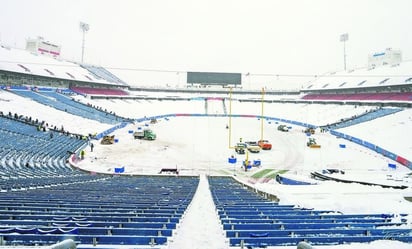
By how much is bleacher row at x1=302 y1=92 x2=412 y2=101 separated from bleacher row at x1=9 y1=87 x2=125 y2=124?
51.6 m

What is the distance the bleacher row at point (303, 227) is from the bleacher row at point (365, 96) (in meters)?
55.2

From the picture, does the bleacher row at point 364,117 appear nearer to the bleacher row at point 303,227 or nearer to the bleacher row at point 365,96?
the bleacher row at point 365,96

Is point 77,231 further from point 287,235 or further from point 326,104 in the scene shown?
point 326,104

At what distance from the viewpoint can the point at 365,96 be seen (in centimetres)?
6700

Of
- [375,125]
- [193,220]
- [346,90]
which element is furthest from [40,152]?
[346,90]

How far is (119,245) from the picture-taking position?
565 cm

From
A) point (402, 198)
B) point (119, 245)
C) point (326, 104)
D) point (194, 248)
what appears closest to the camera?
point (119, 245)

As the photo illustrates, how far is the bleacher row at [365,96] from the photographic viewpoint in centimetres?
5627

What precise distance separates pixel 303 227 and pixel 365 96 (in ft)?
226

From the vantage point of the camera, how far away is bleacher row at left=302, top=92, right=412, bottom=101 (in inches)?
2215

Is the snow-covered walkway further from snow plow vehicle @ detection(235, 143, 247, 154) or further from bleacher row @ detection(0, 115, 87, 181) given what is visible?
snow plow vehicle @ detection(235, 143, 247, 154)

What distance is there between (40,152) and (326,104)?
60507mm

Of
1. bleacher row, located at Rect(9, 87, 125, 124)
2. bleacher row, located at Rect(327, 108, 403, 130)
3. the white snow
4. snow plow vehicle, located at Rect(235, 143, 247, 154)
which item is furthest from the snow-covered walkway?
bleacher row, located at Rect(327, 108, 403, 130)

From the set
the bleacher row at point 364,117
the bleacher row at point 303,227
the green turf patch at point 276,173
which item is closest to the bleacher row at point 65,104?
the green turf patch at point 276,173
